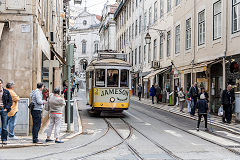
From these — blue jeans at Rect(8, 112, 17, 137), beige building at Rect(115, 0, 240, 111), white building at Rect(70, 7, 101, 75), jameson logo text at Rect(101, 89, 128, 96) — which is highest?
white building at Rect(70, 7, 101, 75)

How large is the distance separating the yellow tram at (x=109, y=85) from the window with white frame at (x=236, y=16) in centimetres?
593

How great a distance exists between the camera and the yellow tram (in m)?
17.5

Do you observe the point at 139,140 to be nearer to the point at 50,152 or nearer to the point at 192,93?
the point at 50,152

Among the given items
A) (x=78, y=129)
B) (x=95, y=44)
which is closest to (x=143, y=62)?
(x=78, y=129)

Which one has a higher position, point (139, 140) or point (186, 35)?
point (186, 35)

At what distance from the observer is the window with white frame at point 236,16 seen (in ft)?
58.1

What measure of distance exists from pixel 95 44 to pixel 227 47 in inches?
3016

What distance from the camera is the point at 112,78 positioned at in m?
17.8

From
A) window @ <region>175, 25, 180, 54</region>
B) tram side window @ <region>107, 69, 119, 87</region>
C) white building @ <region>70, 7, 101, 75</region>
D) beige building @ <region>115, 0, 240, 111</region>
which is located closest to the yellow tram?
tram side window @ <region>107, 69, 119, 87</region>

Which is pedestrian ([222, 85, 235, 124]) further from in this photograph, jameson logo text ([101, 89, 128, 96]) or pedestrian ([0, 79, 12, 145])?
pedestrian ([0, 79, 12, 145])

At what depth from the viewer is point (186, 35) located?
2584cm

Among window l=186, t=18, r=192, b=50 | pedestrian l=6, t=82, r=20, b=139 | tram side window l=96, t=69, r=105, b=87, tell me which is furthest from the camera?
window l=186, t=18, r=192, b=50

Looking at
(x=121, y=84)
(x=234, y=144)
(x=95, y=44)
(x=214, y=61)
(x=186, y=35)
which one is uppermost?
(x=95, y=44)

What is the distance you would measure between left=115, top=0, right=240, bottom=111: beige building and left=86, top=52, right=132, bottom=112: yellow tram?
→ 5.44 metres
